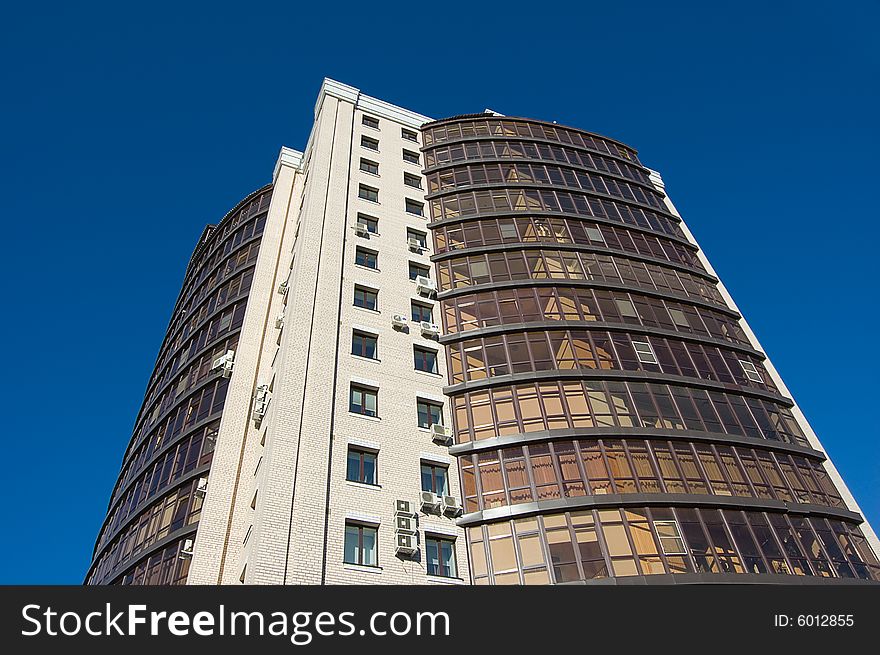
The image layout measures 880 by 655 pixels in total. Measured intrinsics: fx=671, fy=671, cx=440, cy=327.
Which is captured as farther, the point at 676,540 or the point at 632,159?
Answer: the point at 632,159

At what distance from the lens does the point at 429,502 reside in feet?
75.3

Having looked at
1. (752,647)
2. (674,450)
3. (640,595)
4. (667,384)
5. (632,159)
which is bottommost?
(752,647)

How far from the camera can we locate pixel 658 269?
34.5 meters

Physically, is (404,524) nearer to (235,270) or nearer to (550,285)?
(550,285)

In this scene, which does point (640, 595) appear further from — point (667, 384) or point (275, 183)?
point (275, 183)

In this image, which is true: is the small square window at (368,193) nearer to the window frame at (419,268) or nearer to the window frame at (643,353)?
the window frame at (419,268)

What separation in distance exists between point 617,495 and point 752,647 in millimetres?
8629

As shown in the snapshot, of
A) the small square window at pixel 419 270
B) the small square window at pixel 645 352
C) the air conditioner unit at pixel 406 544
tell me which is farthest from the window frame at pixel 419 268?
the air conditioner unit at pixel 406 544

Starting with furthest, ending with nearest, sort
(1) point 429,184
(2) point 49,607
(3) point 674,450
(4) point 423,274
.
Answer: (1) point 429,184, (4) point 423,274, (3) point 674,450, (2) point 49,607

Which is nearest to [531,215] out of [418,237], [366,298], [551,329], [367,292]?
[418,237]

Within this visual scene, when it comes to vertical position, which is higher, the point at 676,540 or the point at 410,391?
the point at 410,391

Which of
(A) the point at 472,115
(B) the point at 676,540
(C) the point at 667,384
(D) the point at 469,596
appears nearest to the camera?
(D) the point at 469,596

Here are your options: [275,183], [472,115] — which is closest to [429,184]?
[472,115]

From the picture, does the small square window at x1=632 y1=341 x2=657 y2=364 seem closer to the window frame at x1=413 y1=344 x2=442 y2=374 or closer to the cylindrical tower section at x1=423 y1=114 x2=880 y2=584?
the cylindrical tower section at x1=423 y1=114 x2=880 y2=584
